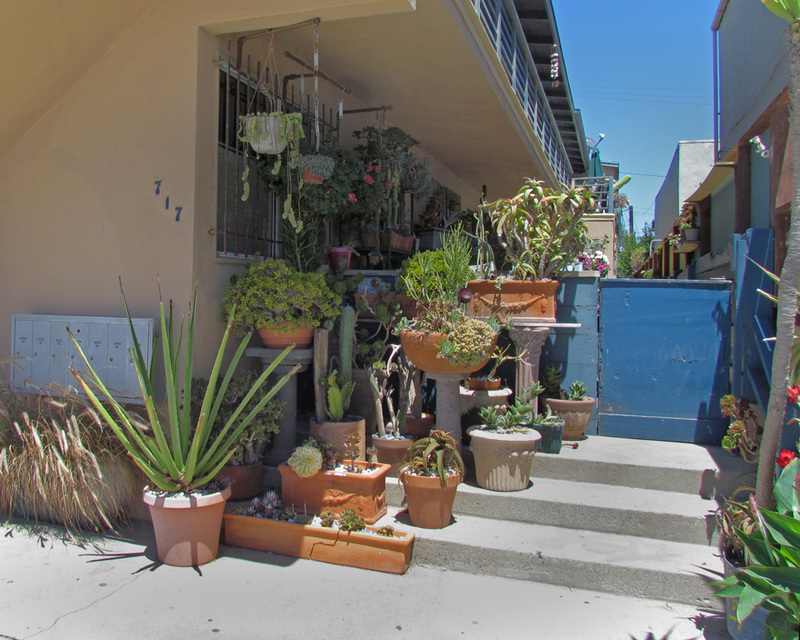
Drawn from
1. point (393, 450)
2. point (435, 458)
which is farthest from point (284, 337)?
point (435, 458)

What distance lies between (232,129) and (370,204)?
53.6 inches

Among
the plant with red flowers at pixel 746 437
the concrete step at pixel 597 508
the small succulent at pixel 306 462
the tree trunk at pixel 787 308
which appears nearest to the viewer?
the tree trunk at pixel 787 308

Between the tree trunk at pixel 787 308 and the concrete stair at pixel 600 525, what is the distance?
698mm

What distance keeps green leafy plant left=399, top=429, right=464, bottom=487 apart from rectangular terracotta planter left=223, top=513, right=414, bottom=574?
395mm

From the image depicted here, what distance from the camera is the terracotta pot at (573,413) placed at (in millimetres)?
4891

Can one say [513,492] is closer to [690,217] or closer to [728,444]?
[728,444]

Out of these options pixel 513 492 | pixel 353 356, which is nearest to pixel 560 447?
pixel 513 492

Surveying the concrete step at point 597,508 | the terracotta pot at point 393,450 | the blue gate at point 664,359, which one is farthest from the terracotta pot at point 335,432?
the blue gate at point 664,359

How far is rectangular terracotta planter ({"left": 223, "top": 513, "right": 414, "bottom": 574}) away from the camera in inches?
138

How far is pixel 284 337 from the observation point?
4.43 meters

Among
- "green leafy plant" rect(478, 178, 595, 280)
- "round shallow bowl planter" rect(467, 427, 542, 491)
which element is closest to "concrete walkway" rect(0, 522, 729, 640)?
"round shallow bowl planter" rect(467, 427, 542, 491)

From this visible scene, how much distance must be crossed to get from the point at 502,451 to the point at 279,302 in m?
1.88

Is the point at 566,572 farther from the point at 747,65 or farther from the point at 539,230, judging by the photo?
the point at 747,65

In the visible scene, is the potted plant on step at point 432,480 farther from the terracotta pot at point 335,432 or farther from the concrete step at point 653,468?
the concrete step at point 653,468
